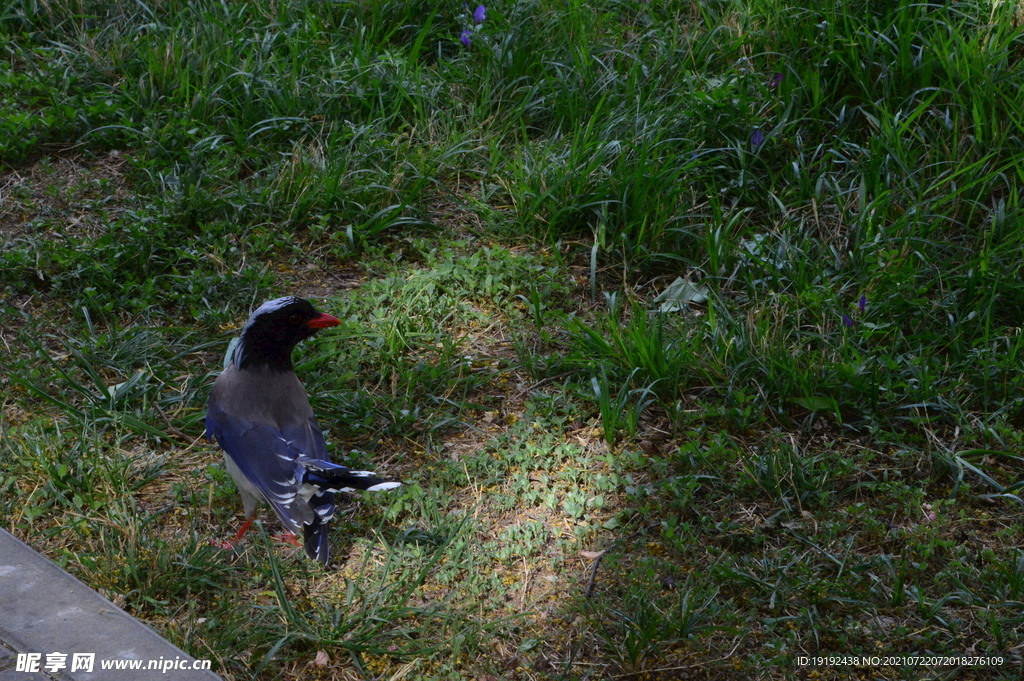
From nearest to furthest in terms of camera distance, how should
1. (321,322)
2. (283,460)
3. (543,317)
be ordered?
1. (283,460)
2. (321,322)
3. (543,317)

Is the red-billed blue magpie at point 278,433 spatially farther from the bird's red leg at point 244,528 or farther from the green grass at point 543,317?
the green grass at point 543,317

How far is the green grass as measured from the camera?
2980 mm

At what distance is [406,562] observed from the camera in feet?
10.3

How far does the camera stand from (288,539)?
3.32 m

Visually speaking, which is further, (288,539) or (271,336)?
(271,336)

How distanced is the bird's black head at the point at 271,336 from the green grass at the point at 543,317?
1.34 feet

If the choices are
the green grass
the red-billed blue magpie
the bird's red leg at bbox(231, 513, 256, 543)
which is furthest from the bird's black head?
the bird's red leg at bbox(231, 513, 256, 543)

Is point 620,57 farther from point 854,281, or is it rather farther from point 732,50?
point 854,281

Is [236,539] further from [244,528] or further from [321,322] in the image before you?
[321,322]

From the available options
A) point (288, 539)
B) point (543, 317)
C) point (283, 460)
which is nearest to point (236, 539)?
point (288, 539)

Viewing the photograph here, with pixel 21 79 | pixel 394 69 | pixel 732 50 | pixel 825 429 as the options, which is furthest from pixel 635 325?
pixel 21 79

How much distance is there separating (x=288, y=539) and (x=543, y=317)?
5.04ft

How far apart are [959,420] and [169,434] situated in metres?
3.05

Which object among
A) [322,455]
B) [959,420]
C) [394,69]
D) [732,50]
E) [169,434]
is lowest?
[169,434]
